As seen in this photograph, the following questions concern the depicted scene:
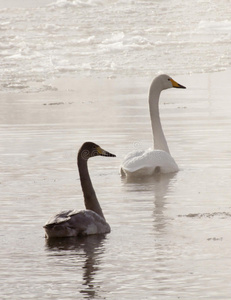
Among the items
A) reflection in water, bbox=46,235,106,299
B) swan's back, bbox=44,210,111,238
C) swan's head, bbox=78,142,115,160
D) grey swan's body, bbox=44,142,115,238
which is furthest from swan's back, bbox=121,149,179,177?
reflection in water, bbox=46,235,106,299

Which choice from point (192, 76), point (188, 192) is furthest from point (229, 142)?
point (192, 76)

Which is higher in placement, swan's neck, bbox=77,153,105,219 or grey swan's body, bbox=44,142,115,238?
swan's neck, bbox=77,153,105,219

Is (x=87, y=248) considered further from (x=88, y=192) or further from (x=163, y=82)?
(x=163, y=82)

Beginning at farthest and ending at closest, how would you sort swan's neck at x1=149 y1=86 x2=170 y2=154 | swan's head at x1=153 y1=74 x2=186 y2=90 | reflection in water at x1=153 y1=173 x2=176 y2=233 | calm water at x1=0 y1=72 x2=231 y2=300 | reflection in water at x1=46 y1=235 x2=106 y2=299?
swan's head at x1=153 y1=74 x2=186 y2=90, swan's neck at x1=149 y1=86 x2=170 y2=154, reflection in water at x1=153 y1=173 x2=176 y2=233, reflection in water at x1=46 y1=235 x2=106 y2=299, calm water at x1=0 y1=72 x2=231 y2=300

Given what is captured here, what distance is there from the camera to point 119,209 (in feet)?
40.0

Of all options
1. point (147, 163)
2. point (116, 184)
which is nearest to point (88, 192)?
point (116, 184)

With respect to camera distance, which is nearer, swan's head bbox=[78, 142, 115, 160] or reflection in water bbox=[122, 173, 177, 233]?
swan's head bbox=[78, 142, 115, 160]

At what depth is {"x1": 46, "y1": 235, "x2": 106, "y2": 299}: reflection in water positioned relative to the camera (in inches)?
349

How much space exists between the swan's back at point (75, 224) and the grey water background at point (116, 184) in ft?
0.43

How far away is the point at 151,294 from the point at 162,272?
75 centimetres

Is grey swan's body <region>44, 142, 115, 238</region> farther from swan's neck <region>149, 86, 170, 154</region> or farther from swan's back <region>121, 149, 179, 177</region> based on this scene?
swan's neck <region>149, 86, 170, 154</region>

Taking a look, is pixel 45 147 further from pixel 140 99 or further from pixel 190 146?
pixel 140 99

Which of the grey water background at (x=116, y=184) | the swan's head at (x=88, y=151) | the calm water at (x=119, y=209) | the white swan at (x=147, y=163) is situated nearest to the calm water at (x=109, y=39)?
the grey water background at (x=116, y=184)

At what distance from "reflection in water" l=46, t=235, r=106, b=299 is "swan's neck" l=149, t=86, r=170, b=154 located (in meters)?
5.64
